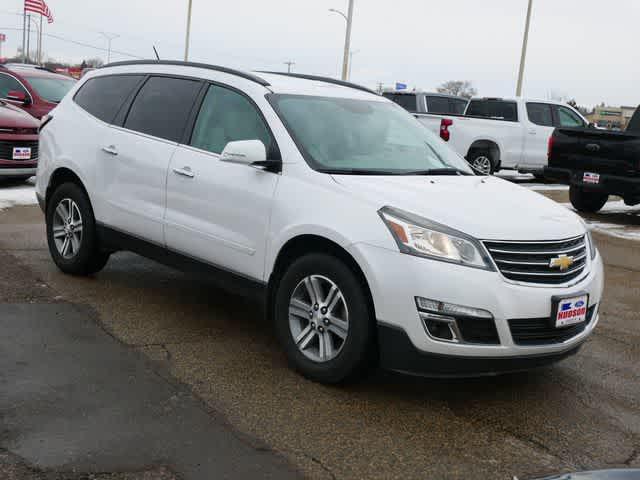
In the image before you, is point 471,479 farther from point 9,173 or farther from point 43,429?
point 9,173

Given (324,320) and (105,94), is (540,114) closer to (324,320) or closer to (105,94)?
(105,94)

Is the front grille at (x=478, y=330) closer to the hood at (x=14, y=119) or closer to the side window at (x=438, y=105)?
the hood at (x=14, y=119)

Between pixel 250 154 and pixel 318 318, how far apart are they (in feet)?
3.50

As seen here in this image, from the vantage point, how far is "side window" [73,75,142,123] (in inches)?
245

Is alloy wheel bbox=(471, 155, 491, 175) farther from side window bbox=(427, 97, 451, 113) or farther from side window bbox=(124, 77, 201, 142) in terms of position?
side window bbox=(124, 77, 201, 142)

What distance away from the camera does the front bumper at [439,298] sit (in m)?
3.94

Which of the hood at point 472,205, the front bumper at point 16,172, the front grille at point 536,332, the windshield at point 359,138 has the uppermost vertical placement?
the windshield at point 359,138

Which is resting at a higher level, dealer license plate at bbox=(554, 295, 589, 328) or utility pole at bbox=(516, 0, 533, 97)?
utility pole at bbox=(516, 0, 533, 97)

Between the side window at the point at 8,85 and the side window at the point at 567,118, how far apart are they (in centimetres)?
1143

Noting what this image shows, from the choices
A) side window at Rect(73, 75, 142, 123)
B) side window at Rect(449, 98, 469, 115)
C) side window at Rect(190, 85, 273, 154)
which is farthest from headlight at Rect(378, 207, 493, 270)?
side window at Rect(449, 98, 469, 115)

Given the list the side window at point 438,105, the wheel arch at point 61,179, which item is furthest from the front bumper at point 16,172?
the side window at point 438,105

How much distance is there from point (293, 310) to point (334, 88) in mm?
1876

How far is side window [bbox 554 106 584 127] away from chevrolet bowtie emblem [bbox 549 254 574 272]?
47.7ft

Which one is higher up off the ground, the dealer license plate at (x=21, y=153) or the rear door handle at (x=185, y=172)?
the rear door handle at (x=185, y=172)
